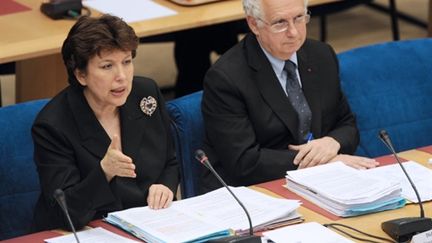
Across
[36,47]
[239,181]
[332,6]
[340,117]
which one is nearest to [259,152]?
[239,181]

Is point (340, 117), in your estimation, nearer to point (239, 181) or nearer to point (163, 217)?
point (239, 181)

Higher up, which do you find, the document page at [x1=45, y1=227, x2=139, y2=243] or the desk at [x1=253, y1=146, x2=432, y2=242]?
the desk at [x1=253, y1=146, x2=432, y2=242]

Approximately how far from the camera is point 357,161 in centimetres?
432

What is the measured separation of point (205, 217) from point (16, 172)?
89cm

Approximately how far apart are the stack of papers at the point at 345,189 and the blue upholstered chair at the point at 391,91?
753mm

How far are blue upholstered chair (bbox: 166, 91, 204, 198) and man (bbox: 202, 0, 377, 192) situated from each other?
0.05 metres

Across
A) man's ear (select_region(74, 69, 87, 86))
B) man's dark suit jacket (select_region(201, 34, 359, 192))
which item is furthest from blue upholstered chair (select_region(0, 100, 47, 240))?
man's dark suit jacket (select_region(201, 34, 359, 192))

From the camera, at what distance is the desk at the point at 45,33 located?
5.12 metres

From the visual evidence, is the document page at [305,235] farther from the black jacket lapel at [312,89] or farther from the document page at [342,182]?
the black jacket lapel at [312,89]

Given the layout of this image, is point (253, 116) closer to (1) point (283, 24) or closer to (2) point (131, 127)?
(1) point (283, 24)

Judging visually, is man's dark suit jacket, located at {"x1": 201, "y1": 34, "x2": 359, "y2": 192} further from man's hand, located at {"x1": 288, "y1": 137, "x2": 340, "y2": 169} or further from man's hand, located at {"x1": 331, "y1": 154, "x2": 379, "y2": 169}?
man's hand, located at {"x1": 331, "y1": 154, "x2": 379, "y2": 169}

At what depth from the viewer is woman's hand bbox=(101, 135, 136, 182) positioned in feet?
12.2

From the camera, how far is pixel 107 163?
377 centimetres

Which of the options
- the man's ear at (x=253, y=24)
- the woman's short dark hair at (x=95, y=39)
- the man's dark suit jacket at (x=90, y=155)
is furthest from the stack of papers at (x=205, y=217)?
the man's ear at (x=253, y=24)
